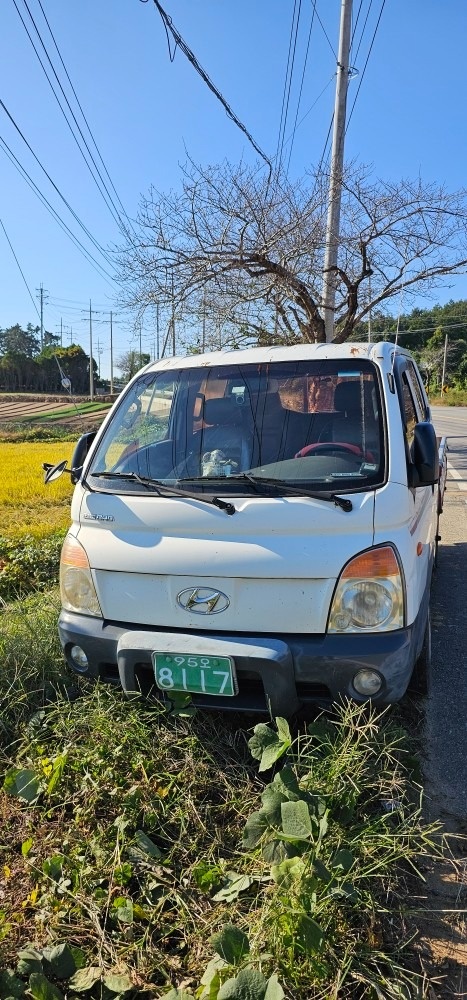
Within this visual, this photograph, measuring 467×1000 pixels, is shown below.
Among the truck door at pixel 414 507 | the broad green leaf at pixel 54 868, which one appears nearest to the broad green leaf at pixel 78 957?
the broad green leaf at pixel 54 868

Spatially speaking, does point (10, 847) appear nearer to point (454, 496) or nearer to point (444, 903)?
point (444, 903)

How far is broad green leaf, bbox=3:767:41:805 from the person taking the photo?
2.50 meters

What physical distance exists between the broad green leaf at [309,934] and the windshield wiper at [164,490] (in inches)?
55.9

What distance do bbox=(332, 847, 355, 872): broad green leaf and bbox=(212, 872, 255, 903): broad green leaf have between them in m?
0.31

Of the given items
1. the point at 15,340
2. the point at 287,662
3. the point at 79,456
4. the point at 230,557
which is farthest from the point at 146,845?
the point at 15,340

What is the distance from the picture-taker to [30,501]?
405 inches

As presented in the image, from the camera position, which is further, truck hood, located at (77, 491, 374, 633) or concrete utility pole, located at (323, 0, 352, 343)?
concrete utility pole, located at (323, 0, 352, 343)

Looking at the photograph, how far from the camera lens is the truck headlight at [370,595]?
7.86 feet

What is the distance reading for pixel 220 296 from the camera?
11.1 meters

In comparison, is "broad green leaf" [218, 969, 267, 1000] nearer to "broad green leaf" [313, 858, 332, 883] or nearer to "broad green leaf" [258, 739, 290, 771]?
"broad green leaf" [313, 858, 332, 883]

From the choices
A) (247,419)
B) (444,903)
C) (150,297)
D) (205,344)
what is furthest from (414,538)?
(205,344)

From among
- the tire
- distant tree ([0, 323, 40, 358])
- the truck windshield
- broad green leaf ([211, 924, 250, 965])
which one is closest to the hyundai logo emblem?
the truck windshield

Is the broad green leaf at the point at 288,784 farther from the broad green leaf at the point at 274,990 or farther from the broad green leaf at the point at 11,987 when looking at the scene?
the broad green leaf at the point at 11,987

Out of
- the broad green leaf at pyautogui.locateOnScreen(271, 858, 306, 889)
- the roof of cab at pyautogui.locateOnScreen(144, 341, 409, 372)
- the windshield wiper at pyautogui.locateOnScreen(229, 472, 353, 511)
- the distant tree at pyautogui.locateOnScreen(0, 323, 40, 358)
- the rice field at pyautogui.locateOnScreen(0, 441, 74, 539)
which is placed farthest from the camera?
the distant tree at pyautogui.locateOnScreen(0, 323, 40, 358)
